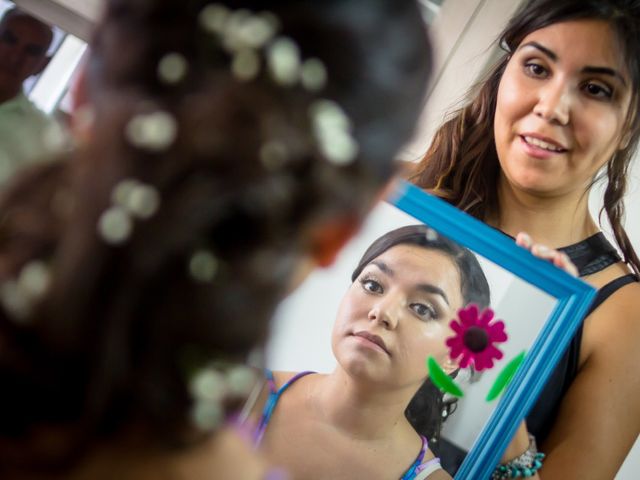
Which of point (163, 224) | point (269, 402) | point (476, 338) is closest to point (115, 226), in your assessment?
point (163, 224)

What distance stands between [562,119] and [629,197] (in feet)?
0.79

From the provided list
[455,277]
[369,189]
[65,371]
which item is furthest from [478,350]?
[65,371]

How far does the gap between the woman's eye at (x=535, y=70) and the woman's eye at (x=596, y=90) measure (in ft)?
0.16

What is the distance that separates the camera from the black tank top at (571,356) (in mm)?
827

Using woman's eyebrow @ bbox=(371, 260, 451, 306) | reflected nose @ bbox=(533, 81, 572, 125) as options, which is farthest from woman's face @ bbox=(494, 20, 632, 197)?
woman's eyebrow @ bbox=(371, 260, 451, 306)

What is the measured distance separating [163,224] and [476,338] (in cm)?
43

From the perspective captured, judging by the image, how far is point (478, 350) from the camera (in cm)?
73

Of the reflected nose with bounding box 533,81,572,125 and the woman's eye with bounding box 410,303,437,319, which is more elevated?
the reflected nose with bounding box 533,81,572,125

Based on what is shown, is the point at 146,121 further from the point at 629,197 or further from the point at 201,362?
the point at 629,197

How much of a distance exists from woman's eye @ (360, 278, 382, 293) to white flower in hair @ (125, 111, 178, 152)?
0.36 meters

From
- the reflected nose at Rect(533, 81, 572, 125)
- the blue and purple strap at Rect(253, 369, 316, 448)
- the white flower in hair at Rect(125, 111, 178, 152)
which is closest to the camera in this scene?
the white flower in hair at Rect(125, 111, 178, 152)

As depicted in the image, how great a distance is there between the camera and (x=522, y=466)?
2.57ft

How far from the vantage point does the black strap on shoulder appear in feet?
2.74

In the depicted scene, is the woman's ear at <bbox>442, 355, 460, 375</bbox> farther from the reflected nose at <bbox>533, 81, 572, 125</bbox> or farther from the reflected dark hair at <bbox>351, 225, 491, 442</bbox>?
the reflected nose at <bbox>533, 81, 572, 125</bbox>
